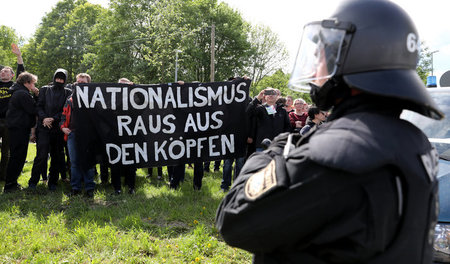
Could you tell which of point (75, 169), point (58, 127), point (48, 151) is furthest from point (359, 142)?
point (48, 151)

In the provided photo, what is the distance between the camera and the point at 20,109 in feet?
20.0

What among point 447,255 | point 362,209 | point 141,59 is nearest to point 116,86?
point 447,255

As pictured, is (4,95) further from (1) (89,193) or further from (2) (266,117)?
(2) (266,117)

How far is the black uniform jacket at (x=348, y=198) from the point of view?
97 cm

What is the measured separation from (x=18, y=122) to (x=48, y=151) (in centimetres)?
69

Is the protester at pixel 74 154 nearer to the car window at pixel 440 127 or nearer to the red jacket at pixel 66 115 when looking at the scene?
the red jacket at pixel 66 115

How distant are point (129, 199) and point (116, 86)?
1.86 metres

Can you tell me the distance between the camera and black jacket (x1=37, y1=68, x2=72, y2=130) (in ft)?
19.8

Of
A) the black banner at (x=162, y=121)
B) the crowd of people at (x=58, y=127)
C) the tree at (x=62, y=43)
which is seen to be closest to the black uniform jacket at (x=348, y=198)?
the crowd of people at (x=58, y=127)

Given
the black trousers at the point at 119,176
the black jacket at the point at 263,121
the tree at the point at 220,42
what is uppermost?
the tree at the point at 220,42

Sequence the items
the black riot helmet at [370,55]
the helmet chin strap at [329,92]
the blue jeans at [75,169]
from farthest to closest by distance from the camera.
Result: the blue jeans at [75,169] → the helmet chin strap at [329,92] → the black riot helmet at [370,55]

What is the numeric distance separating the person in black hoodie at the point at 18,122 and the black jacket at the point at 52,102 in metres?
0.16

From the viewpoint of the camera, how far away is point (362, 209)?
38.4 inches

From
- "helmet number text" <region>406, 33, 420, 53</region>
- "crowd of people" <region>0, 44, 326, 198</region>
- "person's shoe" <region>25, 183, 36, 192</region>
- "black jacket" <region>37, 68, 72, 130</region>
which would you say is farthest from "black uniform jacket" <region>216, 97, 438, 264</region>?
A: "person's shoe" <region>25, 183, 36, 192</region>
